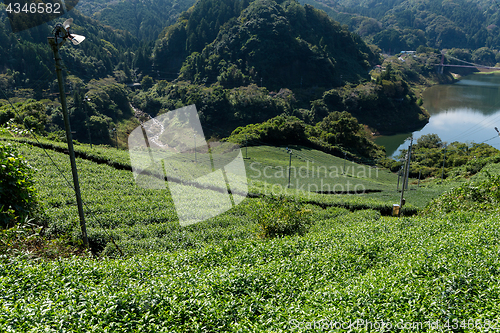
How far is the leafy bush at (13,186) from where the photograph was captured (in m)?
10.3

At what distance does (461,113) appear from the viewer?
105m

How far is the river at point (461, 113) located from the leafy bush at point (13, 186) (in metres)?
73.2

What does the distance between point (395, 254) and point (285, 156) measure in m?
43.0

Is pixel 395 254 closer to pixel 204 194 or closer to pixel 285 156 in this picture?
pixel 204 194

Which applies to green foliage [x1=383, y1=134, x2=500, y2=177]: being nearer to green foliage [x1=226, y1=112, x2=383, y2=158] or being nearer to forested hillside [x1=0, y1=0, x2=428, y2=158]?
green foliage [x1=226, y1=112, x2=383, y2=158]

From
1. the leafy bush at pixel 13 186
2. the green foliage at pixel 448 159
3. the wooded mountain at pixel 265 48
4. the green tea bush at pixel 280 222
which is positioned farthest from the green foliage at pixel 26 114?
the wooded mountain at pixel 265 48

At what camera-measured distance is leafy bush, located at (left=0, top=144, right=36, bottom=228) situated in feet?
33.8

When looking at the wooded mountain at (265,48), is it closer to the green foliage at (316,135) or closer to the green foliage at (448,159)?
the green foliage at (316,135)

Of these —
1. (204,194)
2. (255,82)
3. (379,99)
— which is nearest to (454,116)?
(379,99)

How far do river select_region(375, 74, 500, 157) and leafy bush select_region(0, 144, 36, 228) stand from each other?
240 feet

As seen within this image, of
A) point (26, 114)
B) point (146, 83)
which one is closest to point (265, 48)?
point (146, 83)

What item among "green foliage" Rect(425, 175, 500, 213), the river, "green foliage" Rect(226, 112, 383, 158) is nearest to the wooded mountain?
the river

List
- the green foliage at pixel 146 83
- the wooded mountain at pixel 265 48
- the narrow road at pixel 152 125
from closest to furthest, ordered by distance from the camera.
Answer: the narrow road at pixel 152 125 → the wooded mountain at pixel 265 48 → the green foliage at pixel 146 83

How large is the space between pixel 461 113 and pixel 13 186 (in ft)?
420
